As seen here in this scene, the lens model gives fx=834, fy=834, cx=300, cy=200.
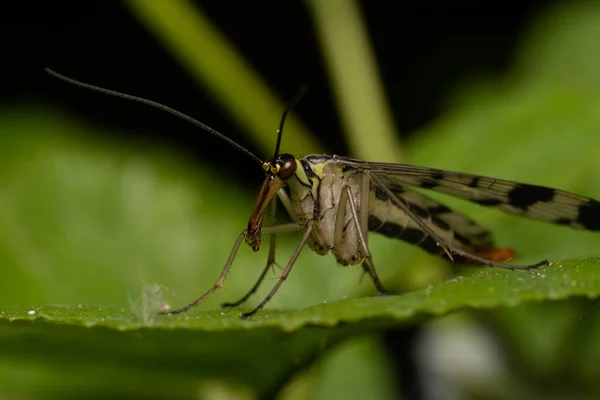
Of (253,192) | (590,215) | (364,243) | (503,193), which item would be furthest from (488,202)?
(253,192)

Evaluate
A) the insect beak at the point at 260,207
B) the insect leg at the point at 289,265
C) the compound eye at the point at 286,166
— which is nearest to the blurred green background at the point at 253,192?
the insect leg at the point at 289,265

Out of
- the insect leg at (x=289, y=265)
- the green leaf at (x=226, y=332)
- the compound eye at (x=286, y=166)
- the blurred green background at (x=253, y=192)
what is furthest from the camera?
the compound eye at (x=286, y=166)

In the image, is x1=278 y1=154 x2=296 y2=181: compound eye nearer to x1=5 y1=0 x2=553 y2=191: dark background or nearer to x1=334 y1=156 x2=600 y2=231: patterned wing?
x1=334 y1=156 x2=600 y2=231: patterned wing

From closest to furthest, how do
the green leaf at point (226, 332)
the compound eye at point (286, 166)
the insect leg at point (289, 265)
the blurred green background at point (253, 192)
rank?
the green leaf at point (226, 332), the blurred green background at point (253, 192), the insect leg at point (289, 265), the compound eye at point (286, 166)

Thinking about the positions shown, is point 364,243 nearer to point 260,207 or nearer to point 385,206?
point 385,206

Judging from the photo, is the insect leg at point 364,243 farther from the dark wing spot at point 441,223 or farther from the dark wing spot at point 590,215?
the dark wing spot at point 590,215

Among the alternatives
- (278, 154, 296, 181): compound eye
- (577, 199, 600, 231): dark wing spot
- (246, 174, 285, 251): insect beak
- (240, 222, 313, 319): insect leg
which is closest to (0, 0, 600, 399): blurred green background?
(577, 199, 600, 231): dark wing spot

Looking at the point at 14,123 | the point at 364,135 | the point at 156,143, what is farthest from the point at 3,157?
the point at 364,135
